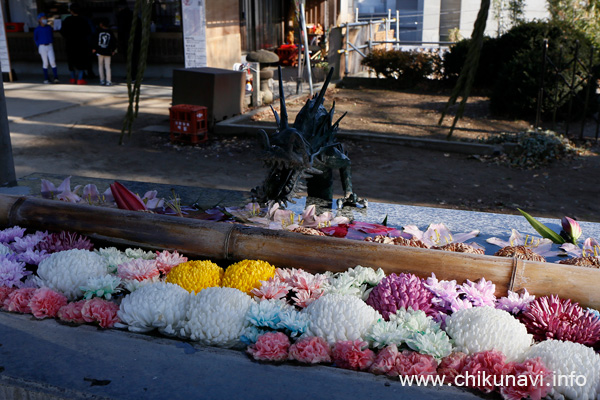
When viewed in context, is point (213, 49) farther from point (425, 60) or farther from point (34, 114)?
point (425, 60)

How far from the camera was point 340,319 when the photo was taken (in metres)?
1.93

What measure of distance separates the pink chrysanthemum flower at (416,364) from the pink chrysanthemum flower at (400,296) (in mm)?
319

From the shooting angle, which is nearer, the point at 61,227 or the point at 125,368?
the point at 125,368

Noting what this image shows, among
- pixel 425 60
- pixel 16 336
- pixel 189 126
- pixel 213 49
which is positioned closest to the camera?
pixel 16 336

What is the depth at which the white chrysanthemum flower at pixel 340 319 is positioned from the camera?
1.92 metres

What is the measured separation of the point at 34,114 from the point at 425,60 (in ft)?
31.6

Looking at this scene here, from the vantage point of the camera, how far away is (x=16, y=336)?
196cm

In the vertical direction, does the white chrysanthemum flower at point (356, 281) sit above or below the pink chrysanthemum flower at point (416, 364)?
above

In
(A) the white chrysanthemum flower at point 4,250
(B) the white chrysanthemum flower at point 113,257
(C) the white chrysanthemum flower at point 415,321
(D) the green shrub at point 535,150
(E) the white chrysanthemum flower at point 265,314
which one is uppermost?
(A) the white chrysanthemum flower at point 4,250

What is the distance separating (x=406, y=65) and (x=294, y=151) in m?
13.3

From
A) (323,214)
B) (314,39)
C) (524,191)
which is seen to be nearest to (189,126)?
(524,191)

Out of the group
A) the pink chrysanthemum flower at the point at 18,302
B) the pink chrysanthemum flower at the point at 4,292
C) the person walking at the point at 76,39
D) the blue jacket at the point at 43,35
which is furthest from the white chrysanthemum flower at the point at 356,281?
the blue jacket at the point at 43,35

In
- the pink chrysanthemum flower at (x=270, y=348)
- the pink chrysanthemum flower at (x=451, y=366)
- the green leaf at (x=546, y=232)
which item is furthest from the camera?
the green leaf at (x=546, y=232)

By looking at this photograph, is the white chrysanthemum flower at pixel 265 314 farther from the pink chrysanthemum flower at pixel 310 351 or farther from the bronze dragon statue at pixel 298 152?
the bronze dragon statue at pixel 298 152
